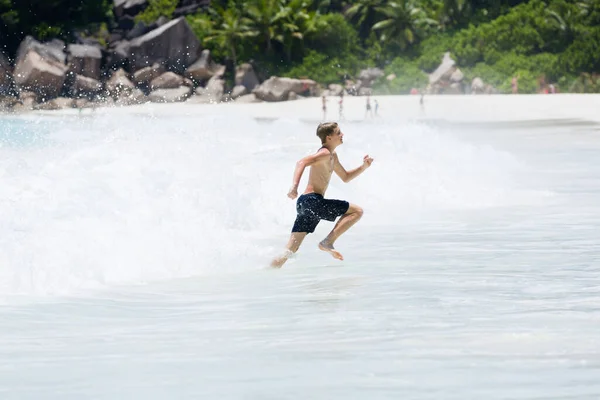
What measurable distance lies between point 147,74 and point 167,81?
1.03 m

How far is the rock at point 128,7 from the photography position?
62656 mm

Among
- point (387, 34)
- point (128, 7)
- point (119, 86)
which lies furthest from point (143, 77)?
point (387, 34)

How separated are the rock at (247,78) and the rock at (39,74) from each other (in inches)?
325

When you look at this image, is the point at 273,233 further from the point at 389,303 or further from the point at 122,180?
the point at 389,303

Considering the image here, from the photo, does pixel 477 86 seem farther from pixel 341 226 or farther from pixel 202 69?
pixel 341 226

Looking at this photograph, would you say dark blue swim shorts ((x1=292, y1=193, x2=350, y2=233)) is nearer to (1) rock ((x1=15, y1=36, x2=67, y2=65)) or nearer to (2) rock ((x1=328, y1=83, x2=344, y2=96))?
(1) rock ((x1=15, y1=36, x2=67, y2=65))

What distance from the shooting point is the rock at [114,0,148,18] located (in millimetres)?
62656

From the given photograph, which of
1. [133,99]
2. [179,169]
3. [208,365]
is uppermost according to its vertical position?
[208,365]

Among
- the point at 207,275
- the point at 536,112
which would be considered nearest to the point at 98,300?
the point at 207,275

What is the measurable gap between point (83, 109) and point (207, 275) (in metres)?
46.1

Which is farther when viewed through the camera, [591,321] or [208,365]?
[591,321]

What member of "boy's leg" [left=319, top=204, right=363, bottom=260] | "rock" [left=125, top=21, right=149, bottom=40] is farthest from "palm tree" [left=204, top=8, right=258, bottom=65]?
"boy's leg" [left=319, top=204, right=363, bottom=260]

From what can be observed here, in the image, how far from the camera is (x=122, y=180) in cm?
1195

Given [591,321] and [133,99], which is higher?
[591,321]
